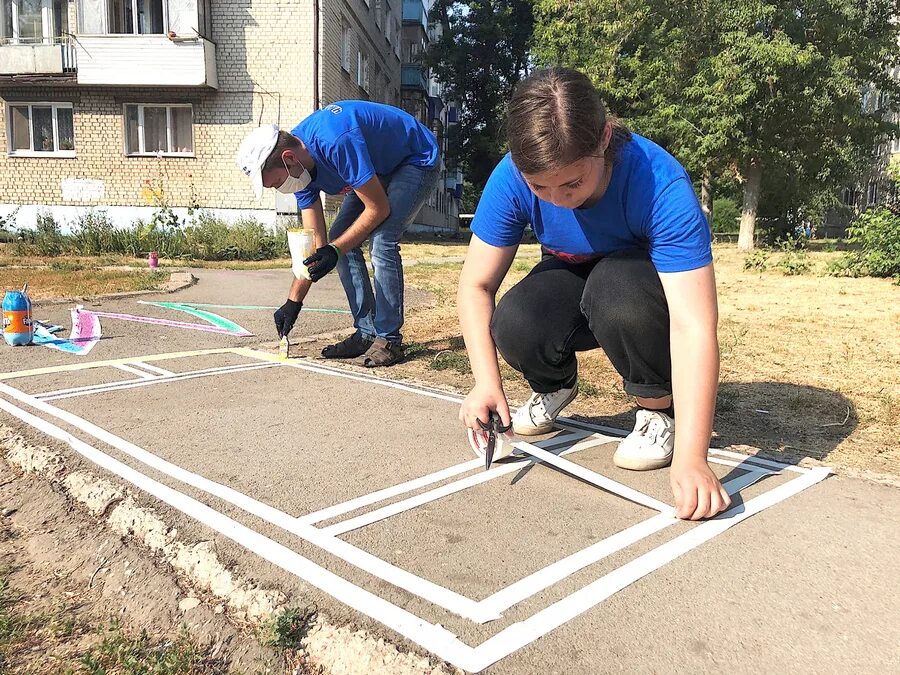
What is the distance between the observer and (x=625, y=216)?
224 cm

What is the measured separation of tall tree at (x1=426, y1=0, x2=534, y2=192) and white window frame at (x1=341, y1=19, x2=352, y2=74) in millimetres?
10253

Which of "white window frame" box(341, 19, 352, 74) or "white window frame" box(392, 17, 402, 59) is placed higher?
"white window frame" box(392, 17, 402, 59)

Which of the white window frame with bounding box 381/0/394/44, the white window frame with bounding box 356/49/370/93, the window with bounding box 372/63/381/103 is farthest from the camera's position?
the white window frame with bounding box 381/0/394/44

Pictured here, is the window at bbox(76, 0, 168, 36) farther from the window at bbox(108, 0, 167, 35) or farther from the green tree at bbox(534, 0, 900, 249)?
the green tree at bbox(534, 0, 900, 249)

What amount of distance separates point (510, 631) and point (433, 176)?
3395mm

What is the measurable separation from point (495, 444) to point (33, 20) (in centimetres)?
1947

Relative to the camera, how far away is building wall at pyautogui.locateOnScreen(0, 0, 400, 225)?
636 inches

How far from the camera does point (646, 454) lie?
7.95 ft

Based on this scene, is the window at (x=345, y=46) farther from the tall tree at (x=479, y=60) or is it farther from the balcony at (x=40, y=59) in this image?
the tall tree at (x=479, y=60)

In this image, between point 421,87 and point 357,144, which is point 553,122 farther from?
point 421,87

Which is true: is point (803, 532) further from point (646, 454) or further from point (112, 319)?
point (112, 319)

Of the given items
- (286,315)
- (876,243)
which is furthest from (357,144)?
(876,243)

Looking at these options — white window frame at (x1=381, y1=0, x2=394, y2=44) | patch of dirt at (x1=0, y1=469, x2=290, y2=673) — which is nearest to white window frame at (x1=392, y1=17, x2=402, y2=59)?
white window frame at (x1=381, y1=0, x2=394, y2=44)

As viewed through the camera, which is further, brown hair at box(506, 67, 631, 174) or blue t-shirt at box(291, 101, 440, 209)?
blue t-shirt at box(291, 101, 440, 209)
